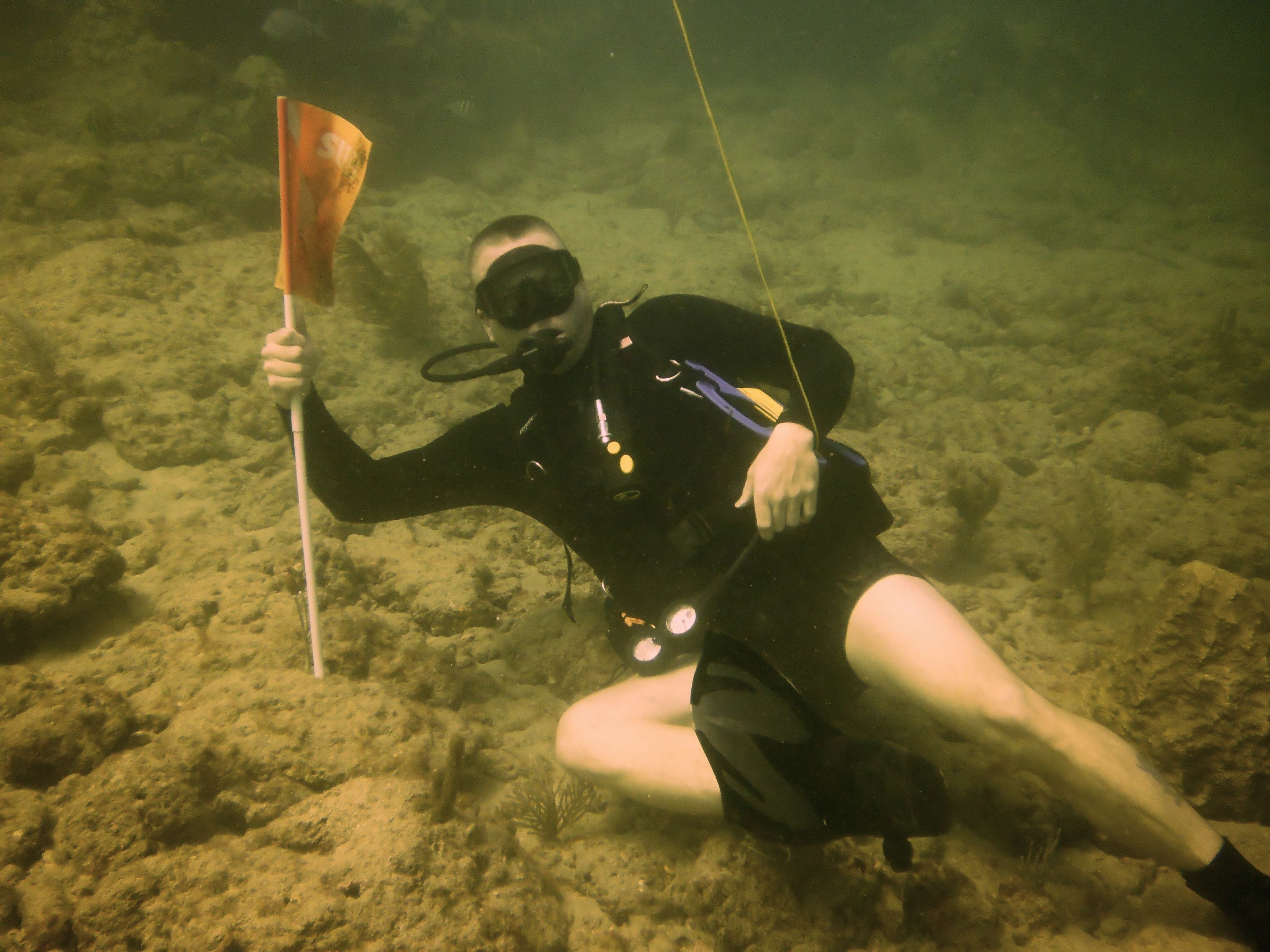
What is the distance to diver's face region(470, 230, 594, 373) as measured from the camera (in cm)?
278

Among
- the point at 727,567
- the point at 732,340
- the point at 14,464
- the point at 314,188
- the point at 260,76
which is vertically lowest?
the point at 14,464

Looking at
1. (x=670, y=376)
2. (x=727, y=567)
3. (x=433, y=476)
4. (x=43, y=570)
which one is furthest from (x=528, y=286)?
(x=43, y=570)

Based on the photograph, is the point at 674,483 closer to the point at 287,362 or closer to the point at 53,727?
the point at 287,362

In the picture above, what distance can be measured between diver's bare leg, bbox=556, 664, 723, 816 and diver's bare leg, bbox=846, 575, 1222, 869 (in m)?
0.84

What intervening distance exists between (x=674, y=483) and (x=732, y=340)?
0.88 m

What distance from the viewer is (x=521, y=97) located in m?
17.3

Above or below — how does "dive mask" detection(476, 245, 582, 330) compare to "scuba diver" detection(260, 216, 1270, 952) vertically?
above

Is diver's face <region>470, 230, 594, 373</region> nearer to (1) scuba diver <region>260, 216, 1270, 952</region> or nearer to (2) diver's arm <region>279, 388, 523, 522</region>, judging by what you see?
(1) scuba diver <region>260, 216, 1270, 952</region>

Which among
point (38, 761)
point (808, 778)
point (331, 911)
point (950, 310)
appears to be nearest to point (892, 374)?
point (950, 310)

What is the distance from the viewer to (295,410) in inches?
98.8

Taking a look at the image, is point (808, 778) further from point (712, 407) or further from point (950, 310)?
point (950, 310)

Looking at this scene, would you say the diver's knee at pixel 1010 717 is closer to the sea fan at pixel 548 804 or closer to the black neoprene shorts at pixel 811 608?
the black neoprene shorts at pixel 811 608

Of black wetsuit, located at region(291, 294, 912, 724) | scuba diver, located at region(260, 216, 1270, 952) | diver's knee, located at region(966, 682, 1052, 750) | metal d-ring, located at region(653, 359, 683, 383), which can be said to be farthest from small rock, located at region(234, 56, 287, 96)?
diver's knee, located at region(966, 682, 1052, 750)

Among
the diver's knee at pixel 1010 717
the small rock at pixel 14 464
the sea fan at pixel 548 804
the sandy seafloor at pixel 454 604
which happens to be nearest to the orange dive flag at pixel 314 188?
the sandy seafloor at pixel 454 604
